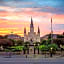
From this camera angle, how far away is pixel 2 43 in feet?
201

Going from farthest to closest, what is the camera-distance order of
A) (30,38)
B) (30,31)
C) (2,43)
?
(30,31), (30,38), (2,43)

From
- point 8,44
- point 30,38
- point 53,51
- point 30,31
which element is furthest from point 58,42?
point 30,31

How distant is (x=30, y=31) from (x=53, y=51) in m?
144

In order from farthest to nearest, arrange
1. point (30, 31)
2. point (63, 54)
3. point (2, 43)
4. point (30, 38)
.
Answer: point (30, 31), point (30, 38), point (2, 43), point (63, 54)

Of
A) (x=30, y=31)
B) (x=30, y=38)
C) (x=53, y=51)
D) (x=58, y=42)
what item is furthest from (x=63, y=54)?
(x=30, y=31)

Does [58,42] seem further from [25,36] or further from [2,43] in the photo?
[25,36]

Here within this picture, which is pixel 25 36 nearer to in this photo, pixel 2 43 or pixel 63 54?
pixel 2 43

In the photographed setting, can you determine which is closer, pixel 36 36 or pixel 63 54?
pixel 63 54

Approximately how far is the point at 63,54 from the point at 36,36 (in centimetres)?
13763

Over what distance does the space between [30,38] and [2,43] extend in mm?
108275

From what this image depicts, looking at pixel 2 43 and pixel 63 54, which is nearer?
pixel 63 54

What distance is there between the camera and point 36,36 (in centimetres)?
17512

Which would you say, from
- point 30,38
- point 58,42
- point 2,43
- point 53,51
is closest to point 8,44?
point 2,43

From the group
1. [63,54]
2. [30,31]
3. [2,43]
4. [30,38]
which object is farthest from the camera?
[30,31]
